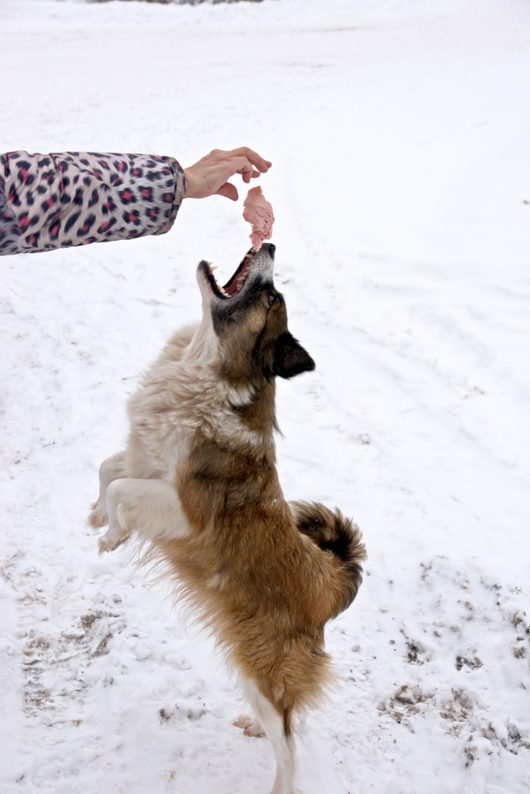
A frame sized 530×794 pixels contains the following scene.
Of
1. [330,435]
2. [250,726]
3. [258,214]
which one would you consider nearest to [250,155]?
[258,214]

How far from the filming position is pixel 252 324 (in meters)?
3.59

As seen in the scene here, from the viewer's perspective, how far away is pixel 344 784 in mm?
3270

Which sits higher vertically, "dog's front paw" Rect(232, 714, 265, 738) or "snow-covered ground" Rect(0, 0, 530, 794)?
"snow-covered ground" Rect(0, 0, 530, 794)

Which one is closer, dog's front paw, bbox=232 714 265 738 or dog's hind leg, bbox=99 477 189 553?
dog's hind leg, bbox=99 477 189 553

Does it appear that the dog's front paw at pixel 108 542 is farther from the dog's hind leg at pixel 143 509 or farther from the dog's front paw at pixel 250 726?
the dog's front paw at pixel 250 726

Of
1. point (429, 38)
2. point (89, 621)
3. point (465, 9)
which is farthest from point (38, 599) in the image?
point (465, 9)

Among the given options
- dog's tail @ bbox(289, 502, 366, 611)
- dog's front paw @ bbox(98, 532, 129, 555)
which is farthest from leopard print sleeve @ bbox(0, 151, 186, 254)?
dog's tail @ bbox(289, 502, 366, 611)

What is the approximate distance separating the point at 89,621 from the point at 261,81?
36.7ft

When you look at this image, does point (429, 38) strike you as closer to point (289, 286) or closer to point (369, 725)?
point (289, 286)

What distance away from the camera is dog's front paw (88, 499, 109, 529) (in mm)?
3607

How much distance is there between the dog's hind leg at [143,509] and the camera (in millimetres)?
3264

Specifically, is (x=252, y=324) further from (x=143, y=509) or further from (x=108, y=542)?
(x=108, y=542)

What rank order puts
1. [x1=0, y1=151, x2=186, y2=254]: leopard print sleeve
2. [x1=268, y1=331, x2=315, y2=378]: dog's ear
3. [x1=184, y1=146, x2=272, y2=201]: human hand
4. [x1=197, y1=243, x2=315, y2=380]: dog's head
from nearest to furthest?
[x1=0, y1=151, x2=186, y2=254]: leopard print sleeve → [x1=184, y1=146, x2=272, y2=201]: human hand → [x1=268, y1=331, x2=315, y2=378]: dog's ear → [x1=197, y1=243, x2=315, y2=380]: dog's head

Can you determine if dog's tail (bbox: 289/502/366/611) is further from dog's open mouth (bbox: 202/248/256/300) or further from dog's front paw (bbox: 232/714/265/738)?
dog's open mouth (bbox: 202/248/256/300)
